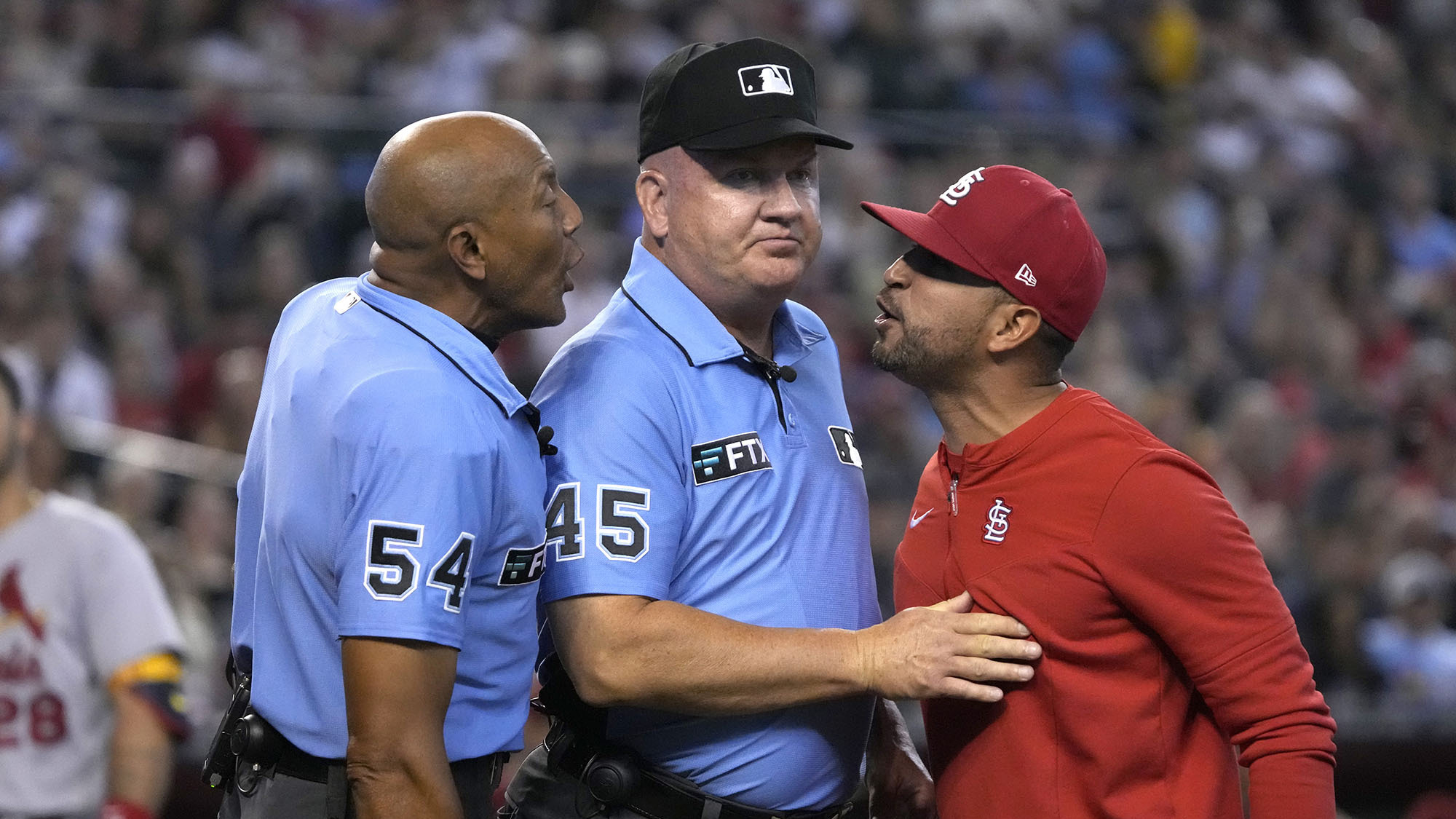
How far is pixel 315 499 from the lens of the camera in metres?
2.71

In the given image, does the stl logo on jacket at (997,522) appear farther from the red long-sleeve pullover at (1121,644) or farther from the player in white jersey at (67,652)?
the player in white jersey at (67,652)

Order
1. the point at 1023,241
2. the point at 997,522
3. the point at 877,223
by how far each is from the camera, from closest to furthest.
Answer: the point at 997,522, the point at 1023,241, the point at 877,223

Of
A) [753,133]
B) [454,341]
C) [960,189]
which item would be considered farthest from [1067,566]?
[454,341]

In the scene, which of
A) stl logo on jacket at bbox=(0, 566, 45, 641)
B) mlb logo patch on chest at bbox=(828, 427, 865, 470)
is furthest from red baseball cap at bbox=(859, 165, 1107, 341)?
stl logo on jacket at bbox=(0, 566, 45, 641)

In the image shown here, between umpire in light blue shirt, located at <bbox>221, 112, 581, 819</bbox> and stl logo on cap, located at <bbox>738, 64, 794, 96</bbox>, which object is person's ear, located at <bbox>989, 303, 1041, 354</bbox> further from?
umpire in light blue shirt, located at <bbox>221, 112, 581, 819</bbox>

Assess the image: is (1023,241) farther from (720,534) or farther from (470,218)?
(470,218)

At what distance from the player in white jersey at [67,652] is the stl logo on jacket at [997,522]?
7.92ft

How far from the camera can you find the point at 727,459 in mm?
3137

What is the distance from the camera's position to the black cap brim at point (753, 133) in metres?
3.19

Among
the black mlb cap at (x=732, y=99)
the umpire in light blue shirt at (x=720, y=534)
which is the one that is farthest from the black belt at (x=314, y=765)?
the black mlb cap at (x=732, y=99)

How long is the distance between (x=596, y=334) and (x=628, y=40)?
935cm

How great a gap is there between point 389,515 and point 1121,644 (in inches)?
52.4

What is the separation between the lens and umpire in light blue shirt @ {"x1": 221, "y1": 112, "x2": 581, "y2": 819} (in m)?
2.55

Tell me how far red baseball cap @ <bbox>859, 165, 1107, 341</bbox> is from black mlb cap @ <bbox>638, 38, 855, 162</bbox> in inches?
10.4
